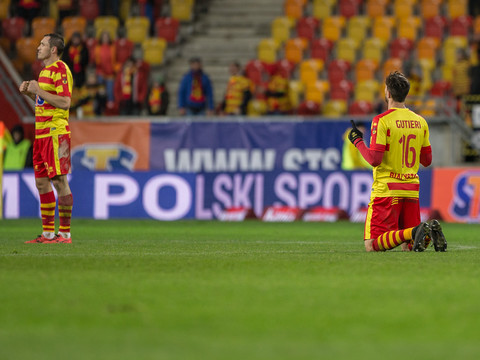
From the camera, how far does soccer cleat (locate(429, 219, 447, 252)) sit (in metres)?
7.92

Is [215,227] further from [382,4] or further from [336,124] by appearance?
[382,4]

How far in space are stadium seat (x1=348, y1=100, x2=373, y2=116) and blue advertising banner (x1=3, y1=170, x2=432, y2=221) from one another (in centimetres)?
397

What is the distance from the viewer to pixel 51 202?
10.0 m

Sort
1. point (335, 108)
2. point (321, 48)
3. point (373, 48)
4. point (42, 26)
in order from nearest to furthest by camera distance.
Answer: point (335, 108), point (373, 48), point (321, 48), point (42, 26)

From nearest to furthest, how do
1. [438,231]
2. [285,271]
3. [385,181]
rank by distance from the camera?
[285,271]
[438,231]
[385,181]

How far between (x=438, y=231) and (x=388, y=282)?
209cm

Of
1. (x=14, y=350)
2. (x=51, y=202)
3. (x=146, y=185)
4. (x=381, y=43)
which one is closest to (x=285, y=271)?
(x=14, y=350)

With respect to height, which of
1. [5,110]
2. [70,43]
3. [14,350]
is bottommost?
[14,350]

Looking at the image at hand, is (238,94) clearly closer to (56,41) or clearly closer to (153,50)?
(153,50)

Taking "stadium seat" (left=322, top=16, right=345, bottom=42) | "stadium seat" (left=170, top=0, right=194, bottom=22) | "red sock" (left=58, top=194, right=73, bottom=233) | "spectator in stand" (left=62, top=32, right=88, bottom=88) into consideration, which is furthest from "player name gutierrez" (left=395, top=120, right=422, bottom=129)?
"stadium seat" (left=170, top=0, right=194, bottom=22)

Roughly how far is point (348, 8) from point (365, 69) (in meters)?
2.45

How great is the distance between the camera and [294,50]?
22.8m

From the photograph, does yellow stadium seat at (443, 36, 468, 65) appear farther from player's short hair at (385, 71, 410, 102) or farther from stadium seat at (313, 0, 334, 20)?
player's short hair at (385, 71, 410, 102)

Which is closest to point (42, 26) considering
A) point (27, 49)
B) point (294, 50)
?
point (27, 49)
